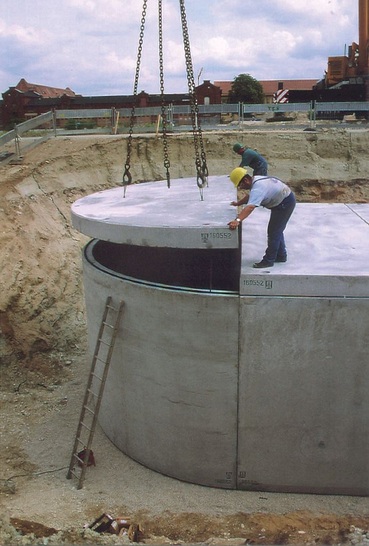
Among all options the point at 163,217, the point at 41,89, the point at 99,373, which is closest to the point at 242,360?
the point at 163,217

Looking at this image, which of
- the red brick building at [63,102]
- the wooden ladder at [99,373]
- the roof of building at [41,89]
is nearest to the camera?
the wooden ladder at [99,373]

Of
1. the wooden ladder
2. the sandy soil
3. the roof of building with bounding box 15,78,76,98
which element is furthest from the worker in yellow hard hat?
the roof of building with bounding box 15,78,76,98

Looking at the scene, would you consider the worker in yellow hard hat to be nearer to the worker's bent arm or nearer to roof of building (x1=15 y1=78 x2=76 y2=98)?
the worker's bent arm

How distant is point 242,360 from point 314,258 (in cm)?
162

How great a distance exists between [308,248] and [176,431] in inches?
122

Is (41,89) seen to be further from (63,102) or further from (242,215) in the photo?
(242,215)

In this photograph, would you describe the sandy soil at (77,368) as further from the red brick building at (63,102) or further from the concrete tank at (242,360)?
the red brick building at (63,102)

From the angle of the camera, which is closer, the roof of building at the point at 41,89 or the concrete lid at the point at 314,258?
the concrete lid at the point at 314,258

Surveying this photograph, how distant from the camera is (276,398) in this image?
258 inches

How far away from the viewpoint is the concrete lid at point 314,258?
607 cm

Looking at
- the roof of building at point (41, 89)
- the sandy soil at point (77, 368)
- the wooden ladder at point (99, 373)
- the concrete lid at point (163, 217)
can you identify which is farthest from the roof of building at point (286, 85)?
the wooden ladder at point (99, 373)

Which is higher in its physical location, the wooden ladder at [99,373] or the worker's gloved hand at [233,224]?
the worker's gloved hand at [233,224]

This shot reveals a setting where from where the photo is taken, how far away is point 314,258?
6738mm

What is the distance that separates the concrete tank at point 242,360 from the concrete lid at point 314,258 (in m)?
0.02
